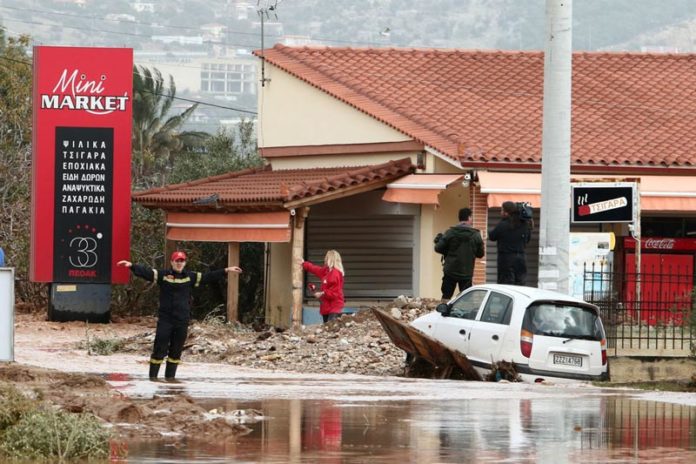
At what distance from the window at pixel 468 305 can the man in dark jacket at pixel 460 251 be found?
12.3ft

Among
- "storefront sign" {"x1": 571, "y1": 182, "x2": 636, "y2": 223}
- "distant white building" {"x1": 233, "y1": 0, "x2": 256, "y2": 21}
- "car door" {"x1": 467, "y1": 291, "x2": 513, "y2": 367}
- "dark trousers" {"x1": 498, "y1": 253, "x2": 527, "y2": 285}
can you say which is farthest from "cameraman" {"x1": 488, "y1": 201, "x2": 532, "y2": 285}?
"distant white building" {"x1": 233, "y1": 0, "x2": 256, "y2": 21}

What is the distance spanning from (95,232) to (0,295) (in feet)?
43.3

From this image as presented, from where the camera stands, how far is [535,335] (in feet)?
64.1

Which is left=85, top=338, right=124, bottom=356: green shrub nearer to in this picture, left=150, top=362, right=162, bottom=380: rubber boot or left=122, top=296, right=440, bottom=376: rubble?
left=122, top=296, right=440, bottom=376: rubble

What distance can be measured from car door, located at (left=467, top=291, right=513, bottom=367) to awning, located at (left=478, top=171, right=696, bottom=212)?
9.02 meters

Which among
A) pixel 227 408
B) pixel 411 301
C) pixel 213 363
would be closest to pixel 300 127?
pixel 411 301

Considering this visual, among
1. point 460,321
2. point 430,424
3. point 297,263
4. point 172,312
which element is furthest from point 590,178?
point 430,424

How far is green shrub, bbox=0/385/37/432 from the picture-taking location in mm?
12094

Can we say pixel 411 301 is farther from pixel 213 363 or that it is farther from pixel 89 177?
pixel 89 177

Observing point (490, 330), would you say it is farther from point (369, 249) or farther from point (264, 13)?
point (264, 13)

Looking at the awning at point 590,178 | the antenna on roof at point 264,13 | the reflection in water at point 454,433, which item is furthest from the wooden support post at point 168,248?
the reflection in water at point 454,433

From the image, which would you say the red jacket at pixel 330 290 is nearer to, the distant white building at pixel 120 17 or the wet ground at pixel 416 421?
the wet ground at pixel 416 421

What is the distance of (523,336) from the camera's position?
19547mm

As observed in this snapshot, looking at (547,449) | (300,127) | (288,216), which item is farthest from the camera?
(300,127)
